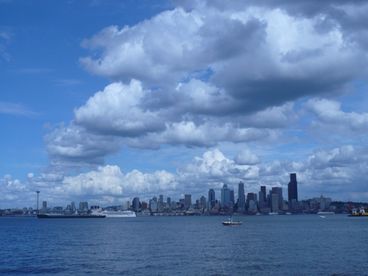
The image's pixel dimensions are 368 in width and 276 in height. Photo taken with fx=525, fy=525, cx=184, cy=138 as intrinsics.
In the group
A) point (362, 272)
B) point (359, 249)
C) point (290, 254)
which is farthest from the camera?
point (359, 249)

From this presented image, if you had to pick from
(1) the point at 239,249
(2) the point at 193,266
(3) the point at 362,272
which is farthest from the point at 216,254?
(3) the point at 362,272

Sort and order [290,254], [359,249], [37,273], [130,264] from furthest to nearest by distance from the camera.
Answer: [359,249]
[290,254]
[130,264]
[37,273]

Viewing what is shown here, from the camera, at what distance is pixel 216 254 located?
326ft

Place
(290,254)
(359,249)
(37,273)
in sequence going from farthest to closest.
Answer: (359,249) < (290,254) < (37,273)

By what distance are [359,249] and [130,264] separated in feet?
164

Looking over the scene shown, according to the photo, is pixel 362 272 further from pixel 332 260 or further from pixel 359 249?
pixel 359 249

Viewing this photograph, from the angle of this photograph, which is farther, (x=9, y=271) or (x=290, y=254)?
(x=290, y=254)

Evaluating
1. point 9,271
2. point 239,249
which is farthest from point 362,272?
point 9,271

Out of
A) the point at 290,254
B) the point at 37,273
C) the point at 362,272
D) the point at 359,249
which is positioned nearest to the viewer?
the point at 362,272

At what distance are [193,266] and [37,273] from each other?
76.4 ft

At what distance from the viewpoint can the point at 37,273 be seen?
77.6m

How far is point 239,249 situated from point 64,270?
4213 cm

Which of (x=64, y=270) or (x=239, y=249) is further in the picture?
(x=239, y=249)

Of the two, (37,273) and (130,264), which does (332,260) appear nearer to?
(130,264)
